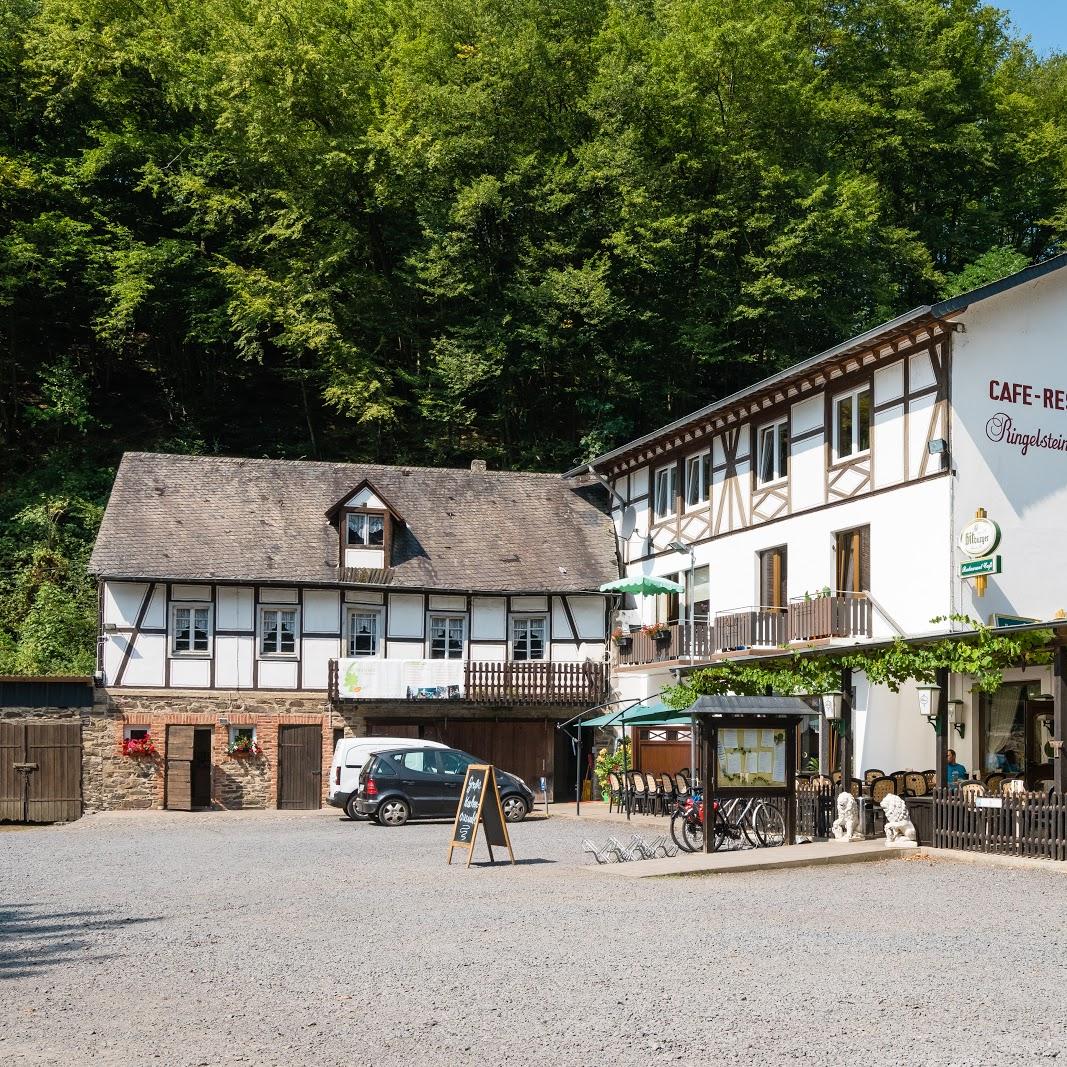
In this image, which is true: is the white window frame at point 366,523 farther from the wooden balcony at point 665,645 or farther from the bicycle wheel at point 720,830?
Result: the bicycle wheel at point 720,830

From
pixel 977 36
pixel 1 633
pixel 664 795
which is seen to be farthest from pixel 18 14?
pixel 664 795

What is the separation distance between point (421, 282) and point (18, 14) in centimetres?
1602

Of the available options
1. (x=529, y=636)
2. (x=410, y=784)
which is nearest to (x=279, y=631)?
(x=529, y=636)

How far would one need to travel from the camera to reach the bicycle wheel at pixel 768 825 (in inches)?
782

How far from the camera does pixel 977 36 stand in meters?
46.6

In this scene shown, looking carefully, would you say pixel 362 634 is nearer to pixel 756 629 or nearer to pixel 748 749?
pixel 756 629

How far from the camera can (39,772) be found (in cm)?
2984

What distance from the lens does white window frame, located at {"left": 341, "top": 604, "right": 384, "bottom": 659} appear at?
111 feet

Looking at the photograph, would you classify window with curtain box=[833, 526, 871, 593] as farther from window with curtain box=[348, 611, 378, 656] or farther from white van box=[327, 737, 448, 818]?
window with curtain box=[348, 611, 378, 656]

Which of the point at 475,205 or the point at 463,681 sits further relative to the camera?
the point at 475,205

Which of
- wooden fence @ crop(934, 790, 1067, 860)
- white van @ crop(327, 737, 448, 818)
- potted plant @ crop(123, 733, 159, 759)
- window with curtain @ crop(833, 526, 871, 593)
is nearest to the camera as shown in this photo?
wooden fence @ crop(934, 790, 1067, 860)

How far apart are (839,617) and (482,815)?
9731 millimetres

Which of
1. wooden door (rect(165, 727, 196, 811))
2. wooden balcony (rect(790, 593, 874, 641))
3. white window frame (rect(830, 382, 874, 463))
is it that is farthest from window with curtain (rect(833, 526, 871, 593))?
wooden door (rect(165, 727, 196, 811))

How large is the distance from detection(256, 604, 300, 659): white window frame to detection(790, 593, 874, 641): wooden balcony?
41.4 ft
